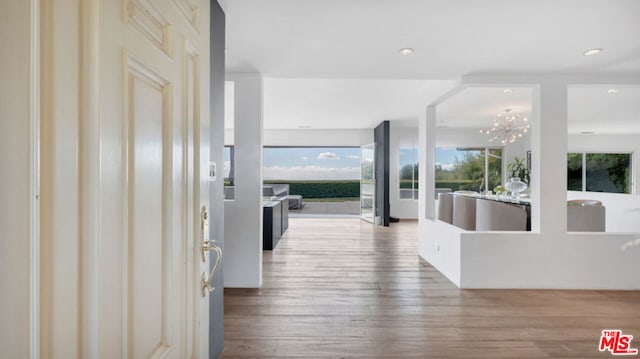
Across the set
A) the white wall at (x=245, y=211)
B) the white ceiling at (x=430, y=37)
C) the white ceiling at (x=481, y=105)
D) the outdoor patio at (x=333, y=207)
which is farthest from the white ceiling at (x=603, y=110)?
the outdoor patio at (x=333, y=207)

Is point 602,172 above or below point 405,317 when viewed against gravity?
above

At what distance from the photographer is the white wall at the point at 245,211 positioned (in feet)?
10.9

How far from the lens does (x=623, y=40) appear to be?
2.59m

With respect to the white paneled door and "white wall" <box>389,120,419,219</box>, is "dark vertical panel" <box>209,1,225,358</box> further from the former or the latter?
"white wall" <box>389,120,419,219</box>

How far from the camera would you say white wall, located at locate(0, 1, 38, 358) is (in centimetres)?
44

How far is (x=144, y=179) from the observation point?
75 cm

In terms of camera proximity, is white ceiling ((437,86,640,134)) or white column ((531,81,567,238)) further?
white ceiling ((437,86,640,134))

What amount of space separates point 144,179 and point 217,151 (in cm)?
129

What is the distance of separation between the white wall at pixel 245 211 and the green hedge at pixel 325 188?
1099 cm

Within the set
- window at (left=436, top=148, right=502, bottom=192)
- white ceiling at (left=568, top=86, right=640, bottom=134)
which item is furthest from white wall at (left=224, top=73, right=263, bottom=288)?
window at (left=436, top=148, right=502, bottom=192)

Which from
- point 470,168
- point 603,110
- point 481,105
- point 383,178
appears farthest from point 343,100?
point 470,168

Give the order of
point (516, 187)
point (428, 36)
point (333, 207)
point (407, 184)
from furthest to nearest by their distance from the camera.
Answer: point (333, 207) < point (407, 184) < point (516, 187) < point (428, 36)

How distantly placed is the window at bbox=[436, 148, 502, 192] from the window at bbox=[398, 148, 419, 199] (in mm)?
787

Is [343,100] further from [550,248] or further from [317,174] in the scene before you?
[317,174]
